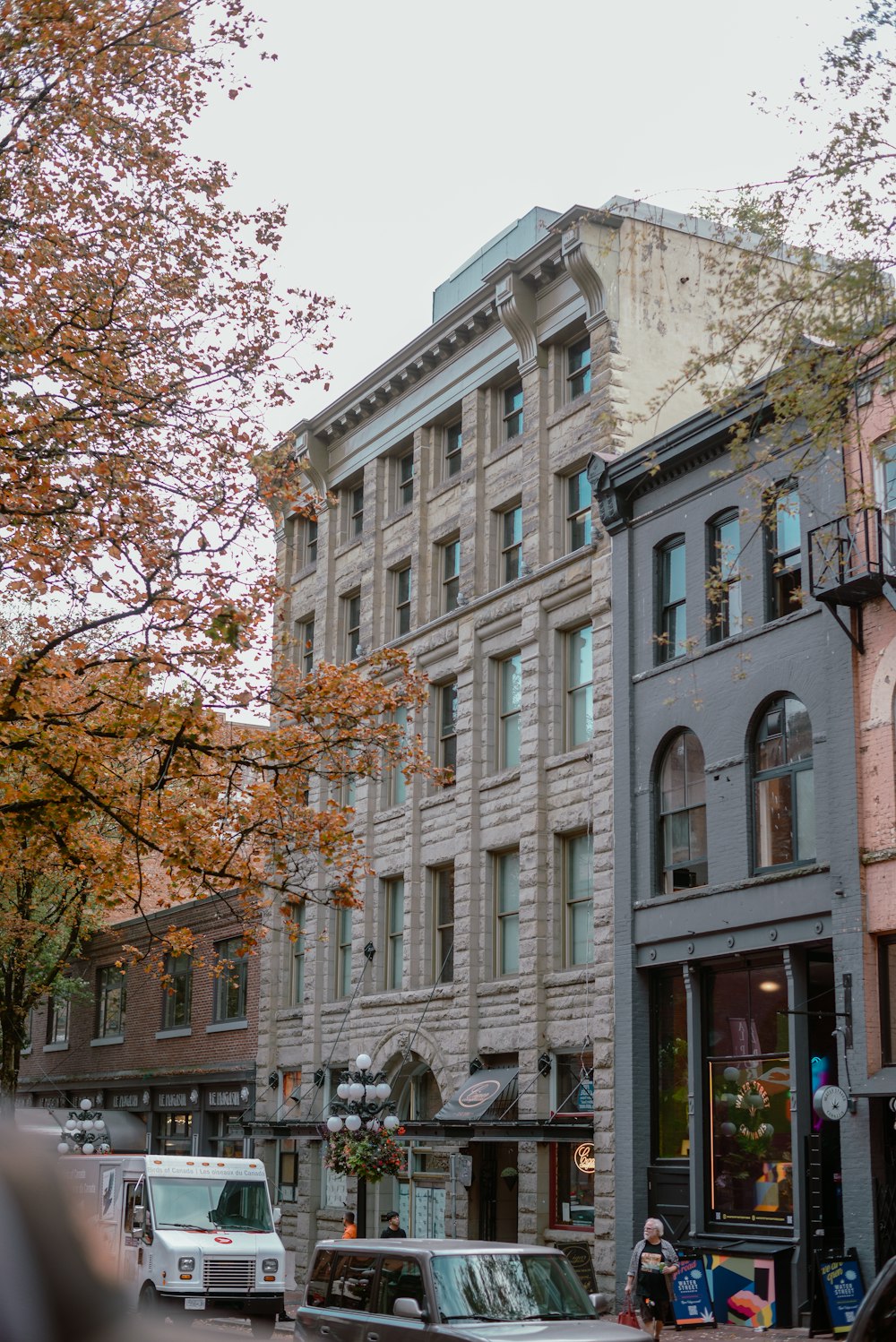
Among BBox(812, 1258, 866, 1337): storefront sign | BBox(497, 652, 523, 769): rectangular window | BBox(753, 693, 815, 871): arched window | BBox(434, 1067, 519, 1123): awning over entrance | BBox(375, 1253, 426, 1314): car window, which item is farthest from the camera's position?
BBox(497, 652, 523, 769): rectangular window

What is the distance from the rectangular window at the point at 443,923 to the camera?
3388 cm

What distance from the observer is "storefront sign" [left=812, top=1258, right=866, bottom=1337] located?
67.8 feet

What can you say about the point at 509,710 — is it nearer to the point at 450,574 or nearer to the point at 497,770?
the point at 497,770

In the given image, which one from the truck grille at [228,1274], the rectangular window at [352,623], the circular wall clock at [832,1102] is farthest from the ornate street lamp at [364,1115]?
the rectangular window at [352,623]

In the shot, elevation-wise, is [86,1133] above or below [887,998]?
below

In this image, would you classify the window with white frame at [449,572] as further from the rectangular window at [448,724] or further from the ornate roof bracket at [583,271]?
the ornate roof bracket at [583,271]

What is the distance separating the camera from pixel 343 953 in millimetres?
38844

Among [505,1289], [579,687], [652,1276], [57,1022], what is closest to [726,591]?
[579,687]

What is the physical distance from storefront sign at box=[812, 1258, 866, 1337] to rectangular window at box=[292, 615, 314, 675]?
2392 cm

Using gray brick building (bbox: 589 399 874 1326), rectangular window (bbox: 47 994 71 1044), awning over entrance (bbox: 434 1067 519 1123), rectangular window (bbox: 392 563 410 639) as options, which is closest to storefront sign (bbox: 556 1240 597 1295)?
gray brick building (bbox: 589 399 874 1326)

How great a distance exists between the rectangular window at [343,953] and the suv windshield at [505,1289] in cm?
2484

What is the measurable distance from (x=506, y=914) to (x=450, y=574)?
28.1ft

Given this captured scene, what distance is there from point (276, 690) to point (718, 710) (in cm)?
873

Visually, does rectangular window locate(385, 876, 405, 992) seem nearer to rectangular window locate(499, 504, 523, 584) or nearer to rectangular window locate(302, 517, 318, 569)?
rectangular window locate(499, 504, 523, 584)
